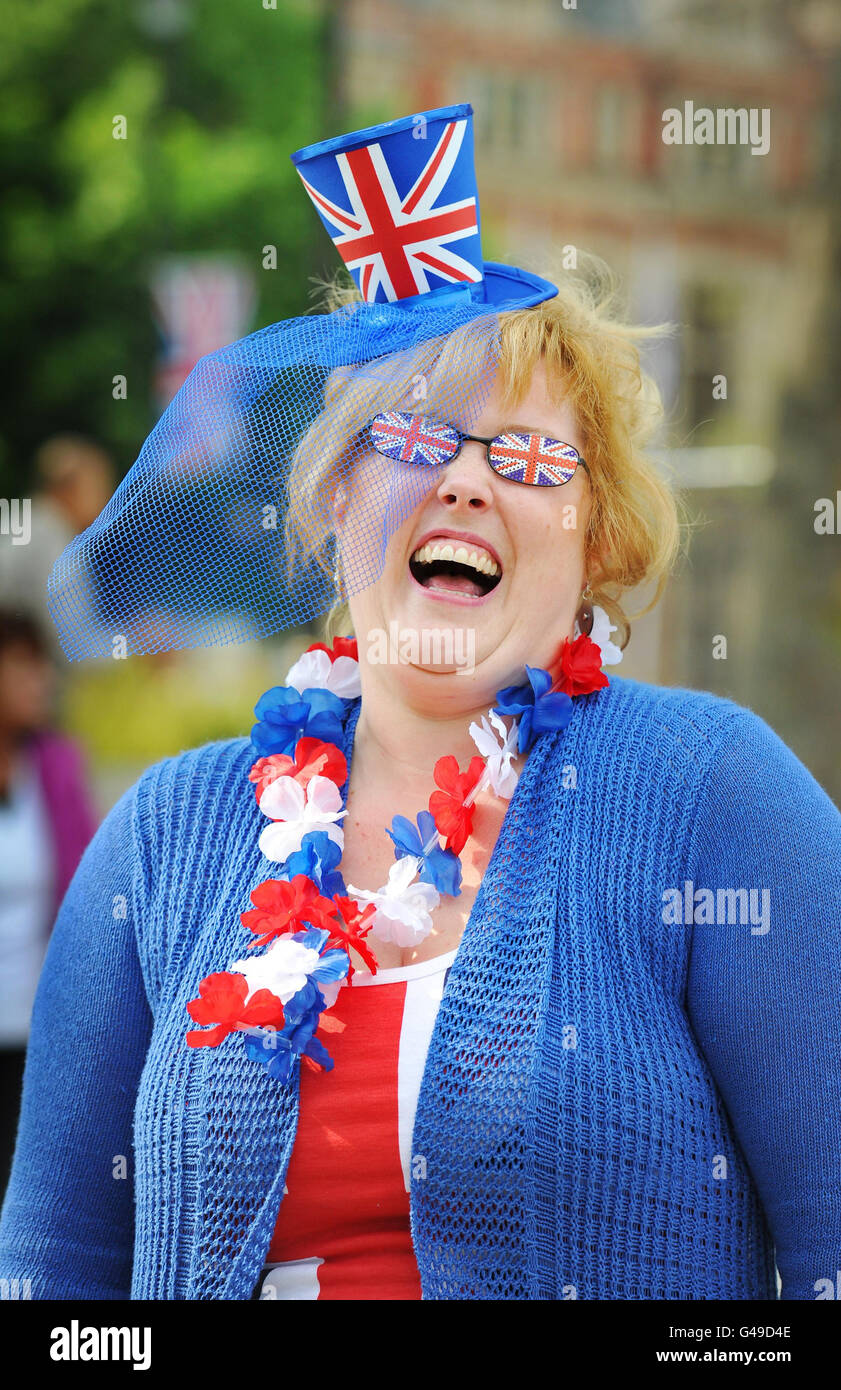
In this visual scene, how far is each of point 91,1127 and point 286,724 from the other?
2.23ft

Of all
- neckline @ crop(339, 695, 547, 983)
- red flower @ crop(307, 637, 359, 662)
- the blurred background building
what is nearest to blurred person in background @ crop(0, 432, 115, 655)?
the blurred background building

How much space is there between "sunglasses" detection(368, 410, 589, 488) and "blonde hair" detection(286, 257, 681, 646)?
29 mm

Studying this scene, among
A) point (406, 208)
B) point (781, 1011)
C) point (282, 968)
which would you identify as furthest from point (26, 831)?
point (781, 1011)

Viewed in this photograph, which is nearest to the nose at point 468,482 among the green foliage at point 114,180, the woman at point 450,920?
the woman at point 450,920

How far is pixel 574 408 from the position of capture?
88.6 inches

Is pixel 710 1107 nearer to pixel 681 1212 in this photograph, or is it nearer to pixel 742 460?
pixel 681 1212

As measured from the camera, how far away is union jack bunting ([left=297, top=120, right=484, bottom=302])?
2.12 metres

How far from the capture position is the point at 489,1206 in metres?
1.87

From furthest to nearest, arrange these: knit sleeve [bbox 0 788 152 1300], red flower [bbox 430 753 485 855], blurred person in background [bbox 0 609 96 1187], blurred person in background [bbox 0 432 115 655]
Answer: blurred person in background [bbox 0 432 115 655], blurred person in background [bbox 0 609 96 1187], knit sleeve [bbox 0 788 152 1300], red flower [bbox 430 753 485 855]

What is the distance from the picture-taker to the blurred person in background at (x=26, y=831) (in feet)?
13.5

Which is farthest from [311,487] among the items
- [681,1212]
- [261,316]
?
[261,316]

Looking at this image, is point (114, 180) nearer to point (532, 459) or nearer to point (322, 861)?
point (532, 459)

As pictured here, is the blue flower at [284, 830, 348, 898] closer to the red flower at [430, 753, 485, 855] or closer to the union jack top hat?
the red flower at [430, 753, 485, 855]

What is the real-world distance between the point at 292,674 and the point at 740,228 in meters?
4.56
